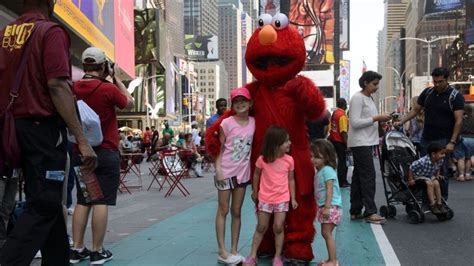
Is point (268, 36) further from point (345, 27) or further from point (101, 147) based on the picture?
point (345, 27)

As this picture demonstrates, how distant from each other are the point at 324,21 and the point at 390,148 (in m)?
101

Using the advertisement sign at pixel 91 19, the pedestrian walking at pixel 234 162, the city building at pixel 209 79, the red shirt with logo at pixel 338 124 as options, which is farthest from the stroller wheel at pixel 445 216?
the city building at pixel 209 79

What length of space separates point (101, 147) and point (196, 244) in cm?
161

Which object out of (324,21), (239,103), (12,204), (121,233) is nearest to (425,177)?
(239,103)

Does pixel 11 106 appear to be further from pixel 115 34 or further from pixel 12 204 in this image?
pixel 115 34

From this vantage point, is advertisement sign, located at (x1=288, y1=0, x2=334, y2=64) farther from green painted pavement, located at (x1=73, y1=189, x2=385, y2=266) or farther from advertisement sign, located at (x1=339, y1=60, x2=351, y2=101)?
green painted pavement, located at (x1=73, y1=189, x2=385, y2=266)

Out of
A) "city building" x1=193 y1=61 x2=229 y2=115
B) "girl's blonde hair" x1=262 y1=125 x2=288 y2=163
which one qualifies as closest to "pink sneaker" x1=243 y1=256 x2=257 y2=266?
"girl's blonde hair" x1=262 y1=125 x2=288 y2=163

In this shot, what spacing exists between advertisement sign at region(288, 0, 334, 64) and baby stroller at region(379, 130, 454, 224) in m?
93.3

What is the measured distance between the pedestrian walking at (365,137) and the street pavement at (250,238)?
1.18 ft

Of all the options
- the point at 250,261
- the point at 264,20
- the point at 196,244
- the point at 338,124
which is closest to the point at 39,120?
the point at 250,261

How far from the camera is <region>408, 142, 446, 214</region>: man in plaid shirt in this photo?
6.67 m

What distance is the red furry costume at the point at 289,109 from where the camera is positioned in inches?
182

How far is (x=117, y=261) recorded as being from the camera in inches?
195

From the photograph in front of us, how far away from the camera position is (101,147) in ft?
15.6
